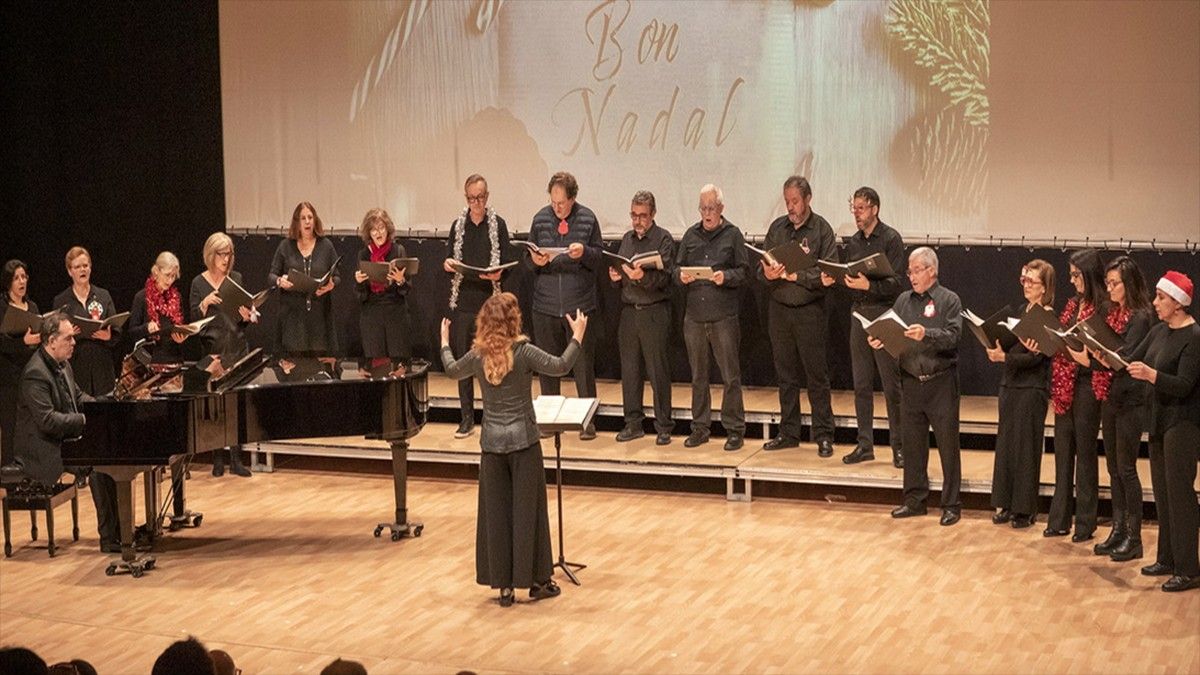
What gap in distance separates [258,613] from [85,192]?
686 cm

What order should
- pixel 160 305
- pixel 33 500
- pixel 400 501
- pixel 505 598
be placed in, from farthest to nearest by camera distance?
pixel 160 305, pixel 400 501, pixel 33 500, pixel 505 598

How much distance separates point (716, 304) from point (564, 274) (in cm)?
107

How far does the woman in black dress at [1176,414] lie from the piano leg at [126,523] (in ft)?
17.4

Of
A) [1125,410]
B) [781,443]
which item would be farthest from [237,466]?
[1125,410]

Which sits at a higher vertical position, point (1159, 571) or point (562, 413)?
point (562, 413)

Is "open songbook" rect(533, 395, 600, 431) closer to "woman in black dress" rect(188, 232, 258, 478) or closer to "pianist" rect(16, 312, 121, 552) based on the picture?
"pianist" rect(16, 312, 121, 552)

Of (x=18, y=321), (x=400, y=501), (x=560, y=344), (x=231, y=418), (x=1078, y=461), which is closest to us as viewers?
(x=231, y=418)

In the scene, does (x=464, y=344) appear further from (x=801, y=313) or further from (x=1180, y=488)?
(x=1180, y=488)

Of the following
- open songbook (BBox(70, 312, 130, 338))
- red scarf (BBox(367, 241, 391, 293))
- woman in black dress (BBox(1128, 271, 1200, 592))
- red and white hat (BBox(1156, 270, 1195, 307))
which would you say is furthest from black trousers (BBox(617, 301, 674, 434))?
red and white hat (BBox(1156, 270, 1195, 307))

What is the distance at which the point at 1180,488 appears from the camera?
7.77 meters

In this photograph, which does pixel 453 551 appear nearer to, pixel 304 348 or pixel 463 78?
pixel 304 348

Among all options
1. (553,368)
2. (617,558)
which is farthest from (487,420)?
(617,558)

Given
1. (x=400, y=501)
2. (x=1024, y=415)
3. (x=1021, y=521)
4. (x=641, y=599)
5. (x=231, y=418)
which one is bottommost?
(x=641, y=599)

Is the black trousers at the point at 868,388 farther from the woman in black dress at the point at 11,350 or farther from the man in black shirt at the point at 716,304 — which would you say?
the woman in black dress at the point at 11,350
